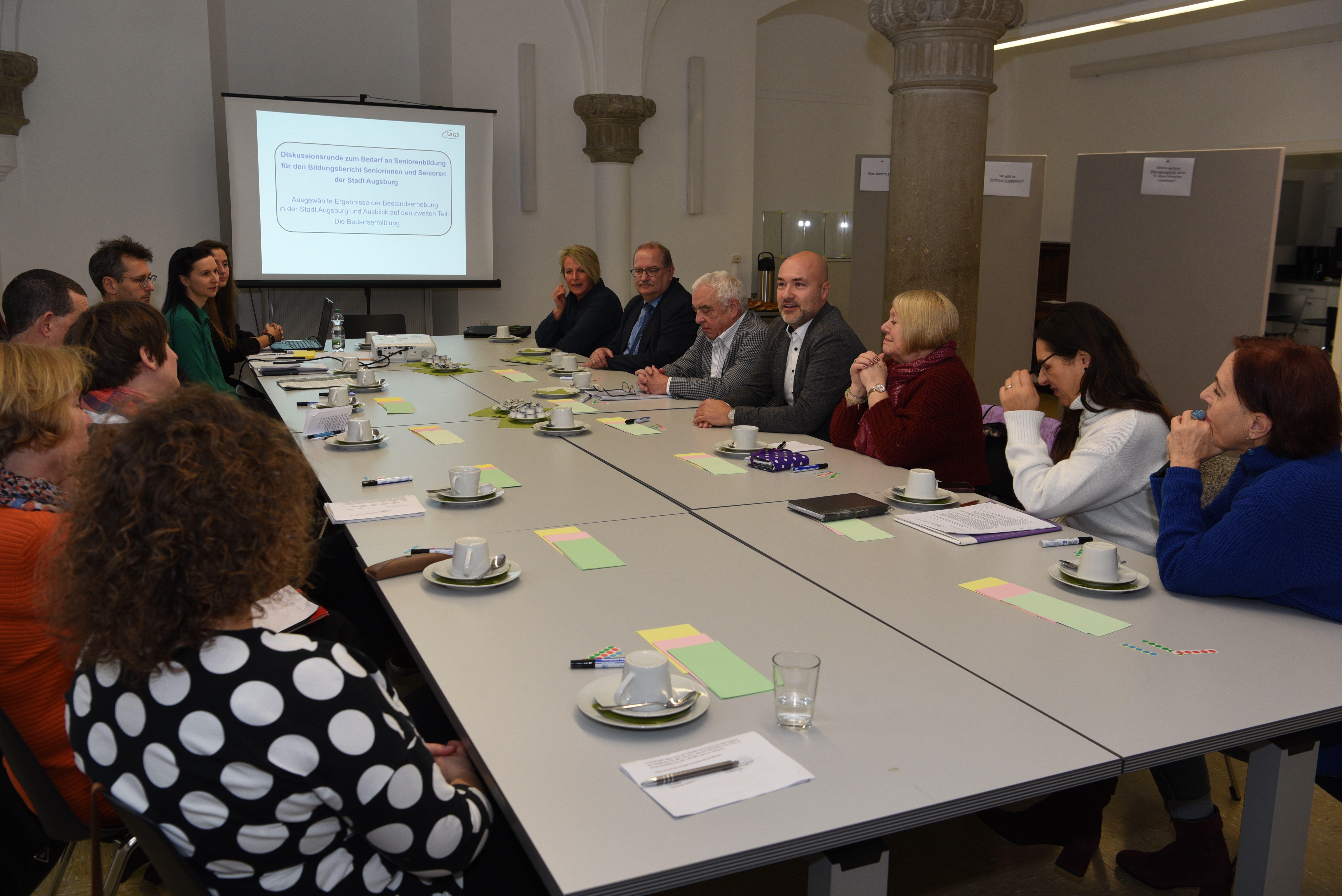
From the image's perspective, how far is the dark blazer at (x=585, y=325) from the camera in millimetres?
6332

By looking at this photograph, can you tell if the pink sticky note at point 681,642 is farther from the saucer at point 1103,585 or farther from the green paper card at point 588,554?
the saucer at point 1103,585

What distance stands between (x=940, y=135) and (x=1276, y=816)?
414 centimetres

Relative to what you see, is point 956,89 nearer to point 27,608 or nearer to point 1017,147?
point 27,608

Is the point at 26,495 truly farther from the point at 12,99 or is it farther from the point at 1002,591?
the point at 12,99

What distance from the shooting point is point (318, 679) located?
1.14 m

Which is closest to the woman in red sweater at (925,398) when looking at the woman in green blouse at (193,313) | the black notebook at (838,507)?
the black notebook at (838,507)

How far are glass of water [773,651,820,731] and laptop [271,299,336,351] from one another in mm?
5171

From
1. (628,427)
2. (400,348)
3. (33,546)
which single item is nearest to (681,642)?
(33,546)

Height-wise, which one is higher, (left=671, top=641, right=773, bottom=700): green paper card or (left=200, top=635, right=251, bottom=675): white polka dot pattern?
(left=200, top=635, right=251, bottom=675): white polka dot pattern

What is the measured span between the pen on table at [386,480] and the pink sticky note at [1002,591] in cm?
160

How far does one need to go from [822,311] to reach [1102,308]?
3.39 m

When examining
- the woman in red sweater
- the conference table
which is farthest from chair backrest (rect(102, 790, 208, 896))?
the woman in red sweater

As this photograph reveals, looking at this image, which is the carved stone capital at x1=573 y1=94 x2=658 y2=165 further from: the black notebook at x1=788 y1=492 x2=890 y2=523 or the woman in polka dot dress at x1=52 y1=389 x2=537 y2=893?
the woman in polka dot dress at x1=52 y1=389 x2=537 y2=893

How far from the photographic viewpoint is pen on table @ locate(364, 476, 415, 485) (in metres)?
2.75
